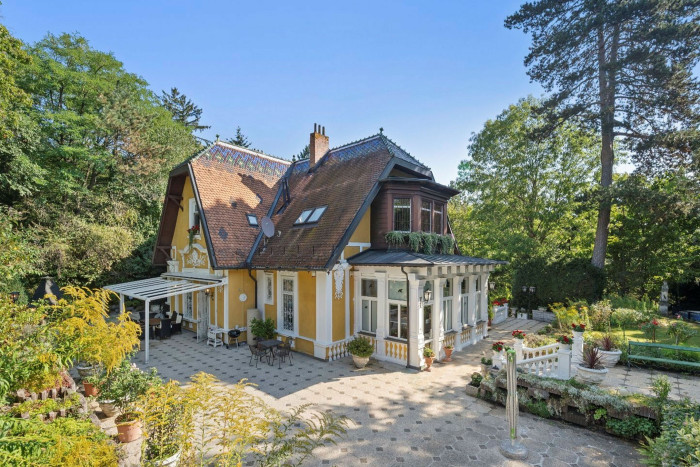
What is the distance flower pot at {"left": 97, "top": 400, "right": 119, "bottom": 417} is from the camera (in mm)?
7207

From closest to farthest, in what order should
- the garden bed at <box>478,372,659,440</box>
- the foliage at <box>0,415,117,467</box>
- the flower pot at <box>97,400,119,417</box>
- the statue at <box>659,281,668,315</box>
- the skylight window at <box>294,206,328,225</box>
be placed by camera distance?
the foliage at <box>0,415,117,467</box> → the garden bed at <box>478,372,659,440</box> → the flower pot at <box>97,400,119,417</box> → the skylight window at <box>294,206,328,225</box> → the statue at <box>659,281,668,315</box>

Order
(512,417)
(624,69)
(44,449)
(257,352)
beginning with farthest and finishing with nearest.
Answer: (624,69) → (257,352) → (512,417) → (44,449)

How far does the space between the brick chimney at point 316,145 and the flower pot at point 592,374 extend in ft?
47.4

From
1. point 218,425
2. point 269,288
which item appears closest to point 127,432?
point 218,425

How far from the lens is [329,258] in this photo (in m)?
11.1

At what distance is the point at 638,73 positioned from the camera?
17.1m

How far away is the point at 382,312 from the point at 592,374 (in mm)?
6218

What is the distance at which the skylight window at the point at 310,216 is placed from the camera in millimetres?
13701

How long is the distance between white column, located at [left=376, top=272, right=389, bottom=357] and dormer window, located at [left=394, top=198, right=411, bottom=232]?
237cm

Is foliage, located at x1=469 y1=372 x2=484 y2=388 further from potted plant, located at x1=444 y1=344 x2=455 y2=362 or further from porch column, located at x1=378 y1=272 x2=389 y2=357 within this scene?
porch column, located at x1=378 y1=272 x2=389 y2=357

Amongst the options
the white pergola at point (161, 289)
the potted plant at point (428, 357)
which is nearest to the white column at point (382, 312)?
the potted plant at point (428, 357)

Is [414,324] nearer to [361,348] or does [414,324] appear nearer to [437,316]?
[437,316]

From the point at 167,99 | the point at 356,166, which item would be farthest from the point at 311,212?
the point at 167,99

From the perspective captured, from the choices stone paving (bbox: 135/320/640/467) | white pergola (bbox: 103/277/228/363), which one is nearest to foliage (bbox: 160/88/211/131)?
white pergola (bbox: 103/277/228/363)
